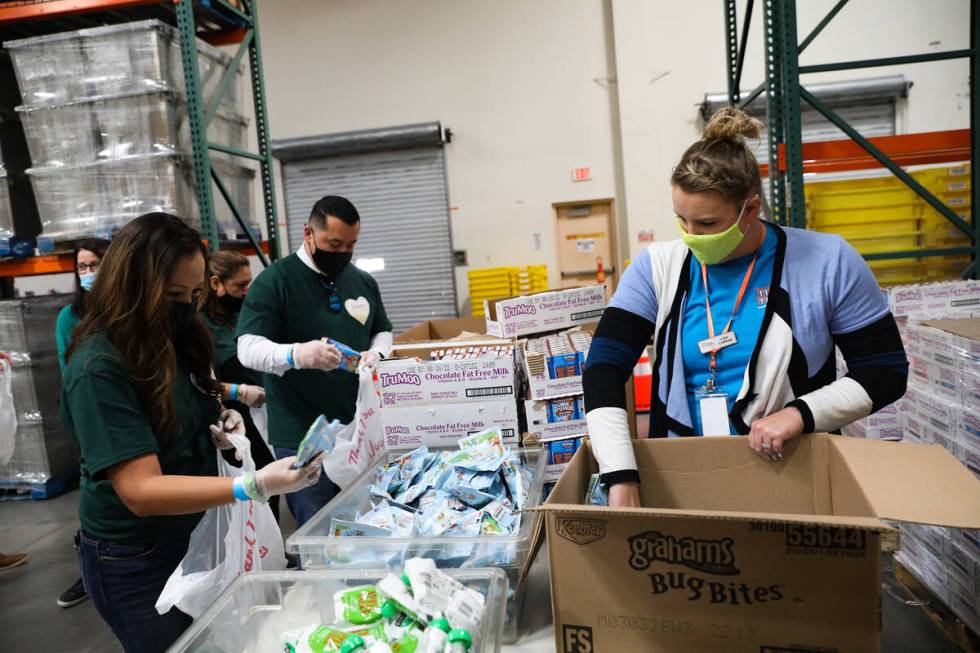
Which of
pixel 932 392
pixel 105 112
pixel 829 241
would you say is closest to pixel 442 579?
pixel 829 241

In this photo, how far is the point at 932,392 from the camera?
2.21m

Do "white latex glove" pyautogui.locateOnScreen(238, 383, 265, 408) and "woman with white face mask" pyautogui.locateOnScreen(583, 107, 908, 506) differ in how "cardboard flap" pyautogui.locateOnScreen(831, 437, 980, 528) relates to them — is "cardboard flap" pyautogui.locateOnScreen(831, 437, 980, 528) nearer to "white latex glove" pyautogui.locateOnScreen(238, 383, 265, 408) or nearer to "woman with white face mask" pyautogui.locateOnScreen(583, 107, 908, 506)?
"woman with white face mask" pyautogui.locateOnScreen(583, 107, 908, 506)

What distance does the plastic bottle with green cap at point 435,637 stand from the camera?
3.16ft

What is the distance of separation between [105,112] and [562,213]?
4.95 metres

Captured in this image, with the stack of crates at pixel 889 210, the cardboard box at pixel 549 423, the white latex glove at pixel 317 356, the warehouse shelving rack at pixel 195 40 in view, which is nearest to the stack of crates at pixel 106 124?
the warehouse shelving rack at pixel 195 40

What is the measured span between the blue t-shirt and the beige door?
5.85m

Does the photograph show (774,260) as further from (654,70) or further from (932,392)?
(654,70)

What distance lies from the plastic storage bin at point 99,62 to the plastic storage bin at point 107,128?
56 millimetres

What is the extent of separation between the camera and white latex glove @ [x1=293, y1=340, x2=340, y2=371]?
2125 millimetres

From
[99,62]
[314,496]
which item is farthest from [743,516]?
[99,62]

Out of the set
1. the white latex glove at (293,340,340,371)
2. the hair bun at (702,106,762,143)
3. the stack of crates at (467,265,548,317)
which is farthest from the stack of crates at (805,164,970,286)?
the stack of crates at (467,265,548,317)

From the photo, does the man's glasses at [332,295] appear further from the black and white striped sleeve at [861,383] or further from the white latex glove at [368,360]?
the black and white striped sleeve at [861,383]

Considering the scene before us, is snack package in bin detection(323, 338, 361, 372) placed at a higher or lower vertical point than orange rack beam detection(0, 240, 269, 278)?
lower

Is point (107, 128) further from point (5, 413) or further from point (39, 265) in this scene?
point (5, 413)
